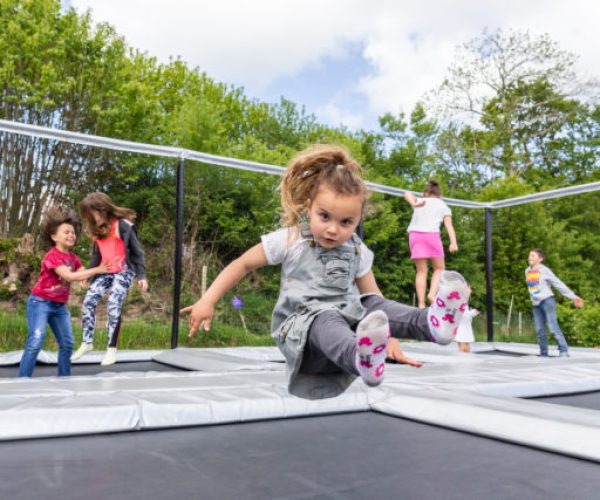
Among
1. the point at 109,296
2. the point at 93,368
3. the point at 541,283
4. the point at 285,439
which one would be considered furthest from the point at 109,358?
the point at 541,283

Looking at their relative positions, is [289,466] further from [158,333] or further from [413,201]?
[413,201]

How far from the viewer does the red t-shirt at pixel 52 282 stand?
237 cm

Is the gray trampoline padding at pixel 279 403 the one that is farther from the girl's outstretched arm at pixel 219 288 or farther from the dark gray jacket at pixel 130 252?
the dark gray jacket at pixel 130 252

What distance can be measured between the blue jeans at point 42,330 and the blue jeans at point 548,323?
3151mm

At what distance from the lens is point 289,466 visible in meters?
1.22

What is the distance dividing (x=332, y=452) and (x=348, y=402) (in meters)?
0.52

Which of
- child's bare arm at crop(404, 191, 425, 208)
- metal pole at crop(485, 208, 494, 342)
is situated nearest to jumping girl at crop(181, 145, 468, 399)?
child's bare arm at crop(404, 191, 425, 208)

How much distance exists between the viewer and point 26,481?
42.3 inches

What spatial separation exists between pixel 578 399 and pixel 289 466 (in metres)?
1.61

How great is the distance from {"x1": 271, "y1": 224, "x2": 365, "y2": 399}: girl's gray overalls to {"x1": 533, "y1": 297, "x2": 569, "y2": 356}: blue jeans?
9.90ft

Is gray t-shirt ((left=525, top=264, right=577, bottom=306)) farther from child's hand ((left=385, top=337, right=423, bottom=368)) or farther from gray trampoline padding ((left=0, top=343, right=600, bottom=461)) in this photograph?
child's hand ((left=385, top=337, right=423, bottom=368))

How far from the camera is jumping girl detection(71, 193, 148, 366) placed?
2693mm

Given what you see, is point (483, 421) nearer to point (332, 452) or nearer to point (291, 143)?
point (332, 452)

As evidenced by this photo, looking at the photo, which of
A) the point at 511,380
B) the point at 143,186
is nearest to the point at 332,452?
the point at 511,380
